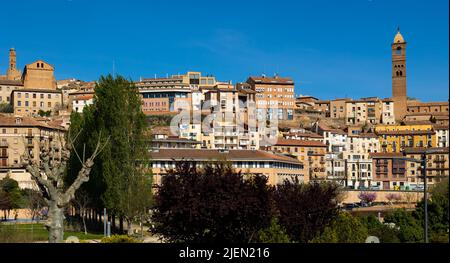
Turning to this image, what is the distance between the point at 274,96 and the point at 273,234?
87.0m

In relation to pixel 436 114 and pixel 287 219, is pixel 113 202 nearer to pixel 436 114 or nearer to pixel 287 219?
pixel 287 219

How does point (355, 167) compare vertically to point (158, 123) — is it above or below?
below

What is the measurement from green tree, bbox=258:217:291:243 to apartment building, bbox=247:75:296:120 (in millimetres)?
83417

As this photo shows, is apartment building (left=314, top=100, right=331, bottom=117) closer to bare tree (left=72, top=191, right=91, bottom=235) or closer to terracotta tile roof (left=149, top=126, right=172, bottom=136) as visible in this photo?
terracotta tile roof (left=149, top=126, right=172, bottom=136)

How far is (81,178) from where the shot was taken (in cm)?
1527

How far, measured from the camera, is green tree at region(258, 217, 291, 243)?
17922 millimetres

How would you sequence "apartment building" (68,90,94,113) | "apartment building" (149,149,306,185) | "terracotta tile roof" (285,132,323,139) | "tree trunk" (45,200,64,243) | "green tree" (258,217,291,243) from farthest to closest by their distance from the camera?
"apartment building" (68,90,94,113), "terracotta tile roof" (285,132,323,139), "apartment building" (149,149,306,185), "green tree" (258,217,291,243), "tree trunk" (45,200,64,243)

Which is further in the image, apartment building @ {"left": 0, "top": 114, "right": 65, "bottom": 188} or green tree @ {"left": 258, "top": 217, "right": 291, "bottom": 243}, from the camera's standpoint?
apartment building @ {"left": 0, "top": 114, "right": 65, "bottom": 188}

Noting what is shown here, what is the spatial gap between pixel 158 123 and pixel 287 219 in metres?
69.8

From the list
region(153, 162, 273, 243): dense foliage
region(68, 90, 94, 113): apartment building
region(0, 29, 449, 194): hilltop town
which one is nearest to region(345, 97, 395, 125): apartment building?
region(0, 29, 449, 194): hilltop town

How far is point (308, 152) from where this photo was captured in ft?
260

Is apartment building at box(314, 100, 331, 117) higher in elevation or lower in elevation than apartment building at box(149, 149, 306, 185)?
higher

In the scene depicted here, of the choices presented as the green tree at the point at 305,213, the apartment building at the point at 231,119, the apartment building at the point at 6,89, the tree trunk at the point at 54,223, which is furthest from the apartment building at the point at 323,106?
the tree trunk at the point at 54,223

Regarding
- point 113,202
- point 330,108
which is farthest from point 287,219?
point 330,108
